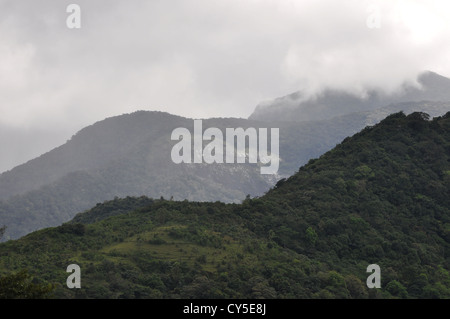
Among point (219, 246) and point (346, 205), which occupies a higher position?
point (346, 205)

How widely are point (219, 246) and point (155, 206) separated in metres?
14.2

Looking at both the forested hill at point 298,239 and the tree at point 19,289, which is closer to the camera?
the tree at point 19,289

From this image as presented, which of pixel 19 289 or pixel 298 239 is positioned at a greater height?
pixel 298 239

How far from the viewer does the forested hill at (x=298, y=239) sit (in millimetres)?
51406

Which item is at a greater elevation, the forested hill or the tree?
the forested hill

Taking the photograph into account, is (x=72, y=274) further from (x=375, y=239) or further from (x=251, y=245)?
(x=375, y=239)

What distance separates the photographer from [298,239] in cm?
6519

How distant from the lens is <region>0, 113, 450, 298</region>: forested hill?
51.4m

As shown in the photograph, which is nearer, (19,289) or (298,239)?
(19,289)

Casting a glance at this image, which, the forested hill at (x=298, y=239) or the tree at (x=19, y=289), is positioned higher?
the forested hill at (x=298, y=239)

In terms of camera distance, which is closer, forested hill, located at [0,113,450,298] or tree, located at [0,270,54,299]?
tree, located at [0,270,54,299]

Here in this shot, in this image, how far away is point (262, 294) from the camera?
4975 cm
